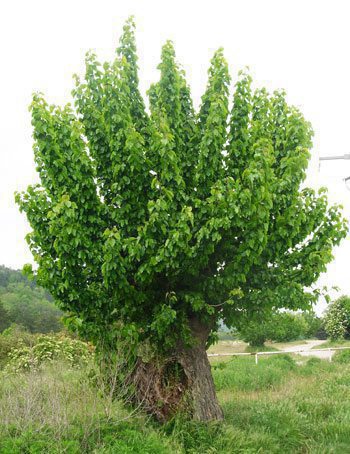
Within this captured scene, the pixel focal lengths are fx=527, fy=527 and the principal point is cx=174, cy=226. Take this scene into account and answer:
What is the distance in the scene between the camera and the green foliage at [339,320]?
36125 mm

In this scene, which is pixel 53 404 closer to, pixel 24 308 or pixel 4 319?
pixel 4 319

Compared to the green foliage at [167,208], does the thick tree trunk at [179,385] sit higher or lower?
lower

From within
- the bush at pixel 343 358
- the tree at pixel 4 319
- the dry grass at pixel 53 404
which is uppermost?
the tree at pixel 4 319

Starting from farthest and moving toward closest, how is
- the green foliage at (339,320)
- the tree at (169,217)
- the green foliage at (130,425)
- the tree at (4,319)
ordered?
the tree at (4,319) < the green foliage at (339,320) < the tree at (169,217) < the green foliage at (130,425)

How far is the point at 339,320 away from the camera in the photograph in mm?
36469

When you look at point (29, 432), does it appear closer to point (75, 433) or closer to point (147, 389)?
point (75, 433)

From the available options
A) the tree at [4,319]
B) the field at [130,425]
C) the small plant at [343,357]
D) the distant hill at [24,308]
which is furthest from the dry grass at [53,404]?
the tree at [4,319]

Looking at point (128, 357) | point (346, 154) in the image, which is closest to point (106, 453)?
point (128, 357)

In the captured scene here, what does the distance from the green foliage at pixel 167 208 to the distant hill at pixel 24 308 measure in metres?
36.3

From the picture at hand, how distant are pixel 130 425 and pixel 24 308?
5020cm

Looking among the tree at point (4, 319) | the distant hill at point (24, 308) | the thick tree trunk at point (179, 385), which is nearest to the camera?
the thick tree trunk at point (179, 385)

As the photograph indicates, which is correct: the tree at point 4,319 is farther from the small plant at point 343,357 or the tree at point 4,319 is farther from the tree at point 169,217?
the tree at point 169,217

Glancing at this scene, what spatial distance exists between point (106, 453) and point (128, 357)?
2.29 metres

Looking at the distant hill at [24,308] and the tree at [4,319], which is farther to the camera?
the distant hill at [24,308]
